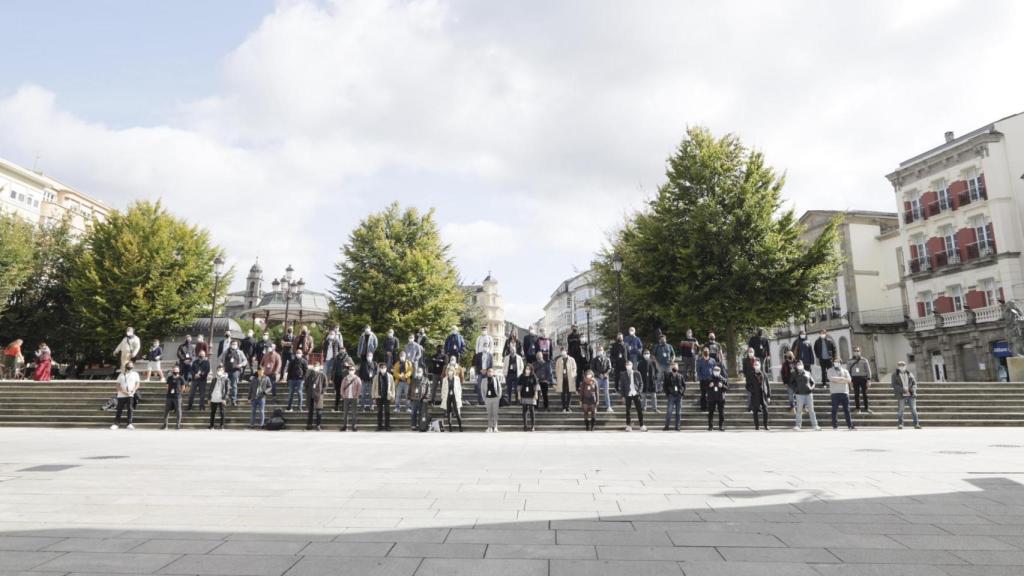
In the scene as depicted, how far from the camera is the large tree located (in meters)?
23.7

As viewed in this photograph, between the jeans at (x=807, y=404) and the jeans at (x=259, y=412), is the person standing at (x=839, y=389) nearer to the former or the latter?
the jeans at (x=807, y=404)

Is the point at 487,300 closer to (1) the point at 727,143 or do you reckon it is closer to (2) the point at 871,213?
(2) the point at 871,213

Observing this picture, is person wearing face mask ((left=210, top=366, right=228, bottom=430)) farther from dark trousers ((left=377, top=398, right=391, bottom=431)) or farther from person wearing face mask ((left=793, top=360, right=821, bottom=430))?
person wearing face mask ((left=793, top=360, right=821, bottom=430))

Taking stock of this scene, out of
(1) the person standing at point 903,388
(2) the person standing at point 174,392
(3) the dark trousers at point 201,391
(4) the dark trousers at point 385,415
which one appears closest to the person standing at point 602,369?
(4) the dark trousers at point 385,415

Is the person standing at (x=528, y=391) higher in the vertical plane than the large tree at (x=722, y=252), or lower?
lower

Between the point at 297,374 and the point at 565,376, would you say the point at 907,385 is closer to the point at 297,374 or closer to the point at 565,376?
the point at 565,376

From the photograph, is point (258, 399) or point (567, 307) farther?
point (567, 307)

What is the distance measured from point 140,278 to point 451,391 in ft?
Answer: 82.8

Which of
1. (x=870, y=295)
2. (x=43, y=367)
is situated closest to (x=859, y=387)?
(x=43, y=367)

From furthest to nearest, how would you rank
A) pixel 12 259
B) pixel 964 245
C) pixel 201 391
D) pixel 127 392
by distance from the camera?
1. pixel 964 245
2. pixel 12 259
3. pixel 201 391
4. pixel 127 392

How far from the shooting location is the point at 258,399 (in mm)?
15477

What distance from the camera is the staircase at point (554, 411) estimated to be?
15.8 metres

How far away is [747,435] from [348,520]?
11.2 m

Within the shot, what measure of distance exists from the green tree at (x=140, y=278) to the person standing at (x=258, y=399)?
1926cm
